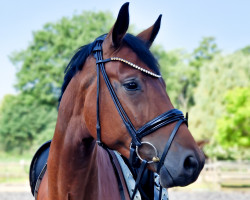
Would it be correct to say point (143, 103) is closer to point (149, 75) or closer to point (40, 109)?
point (149, 75)

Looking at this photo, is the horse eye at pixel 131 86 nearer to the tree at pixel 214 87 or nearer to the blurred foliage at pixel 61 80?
the blurred foliage at pixel 61 80

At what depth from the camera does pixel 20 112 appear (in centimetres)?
3684

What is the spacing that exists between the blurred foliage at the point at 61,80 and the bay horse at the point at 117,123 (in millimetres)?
17814

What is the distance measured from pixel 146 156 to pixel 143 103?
316 mm

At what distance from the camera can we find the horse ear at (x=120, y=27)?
1.92m

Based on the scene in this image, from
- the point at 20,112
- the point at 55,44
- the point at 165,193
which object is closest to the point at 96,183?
the point at 165,193

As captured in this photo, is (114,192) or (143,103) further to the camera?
(114,192)

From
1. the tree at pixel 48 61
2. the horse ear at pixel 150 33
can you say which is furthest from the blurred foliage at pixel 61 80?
the horse ear at pixel 150 33

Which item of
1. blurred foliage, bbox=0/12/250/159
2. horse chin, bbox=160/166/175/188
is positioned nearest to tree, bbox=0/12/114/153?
blurred foliage, bbox=0/12/250/159

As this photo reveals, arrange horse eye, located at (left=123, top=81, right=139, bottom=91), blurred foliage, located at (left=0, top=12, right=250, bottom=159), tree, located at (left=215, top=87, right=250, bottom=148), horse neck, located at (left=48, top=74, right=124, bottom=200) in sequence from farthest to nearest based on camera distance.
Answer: blurred foliage, located at (left=0, top=12, right=250, bottom=159)
tree, located at (left=215, top=87, right=250, bottom=148)
horse neck, located at (left=48, top=74, right=124, bottom=200)
horse eye, located at (left=123, top=81, right=139, bottom=91)

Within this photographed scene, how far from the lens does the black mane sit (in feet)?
6.53

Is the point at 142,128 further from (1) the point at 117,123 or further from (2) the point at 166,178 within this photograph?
(2) the point at 166,178

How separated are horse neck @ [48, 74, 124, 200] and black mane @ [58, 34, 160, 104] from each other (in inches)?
4.6

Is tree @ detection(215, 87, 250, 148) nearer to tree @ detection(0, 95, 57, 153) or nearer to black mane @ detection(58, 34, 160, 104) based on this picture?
black mane @ detection(58, 34, 160, 104)
